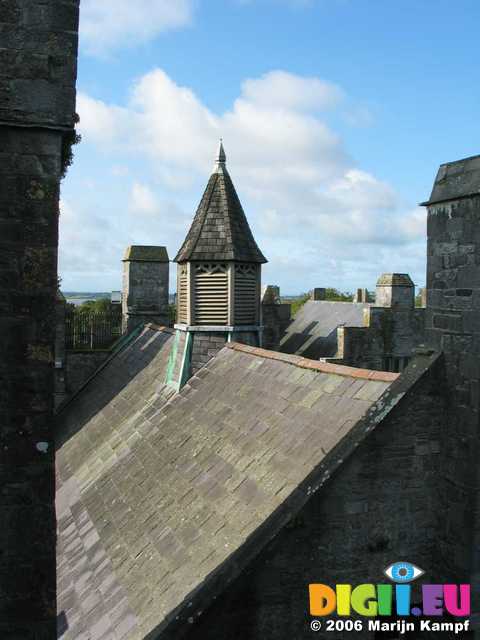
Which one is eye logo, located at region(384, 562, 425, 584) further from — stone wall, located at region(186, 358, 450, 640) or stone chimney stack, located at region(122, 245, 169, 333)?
stone chimney stack, located at region(122, 245, 169, 333)

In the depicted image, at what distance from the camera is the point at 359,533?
561 centimetres

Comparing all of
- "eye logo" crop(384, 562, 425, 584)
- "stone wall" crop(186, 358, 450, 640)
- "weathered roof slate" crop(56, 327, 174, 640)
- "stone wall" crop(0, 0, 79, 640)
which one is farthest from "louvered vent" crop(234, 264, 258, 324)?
"stone wall" crop(0, 0, 79, 640)

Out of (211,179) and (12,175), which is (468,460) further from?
(211,179)

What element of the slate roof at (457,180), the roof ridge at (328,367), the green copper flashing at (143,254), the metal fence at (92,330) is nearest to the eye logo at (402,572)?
the roof ridge at (328,367)

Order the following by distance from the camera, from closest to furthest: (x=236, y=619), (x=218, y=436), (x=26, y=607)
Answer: (x=26, y=607) < (x=236, y=619) < (x=218, y=436)

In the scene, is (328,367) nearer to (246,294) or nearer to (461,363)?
(461,363)

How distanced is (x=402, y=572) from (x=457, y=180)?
367 centimetres

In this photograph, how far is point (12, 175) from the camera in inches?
169

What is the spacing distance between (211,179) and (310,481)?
8.24 meters

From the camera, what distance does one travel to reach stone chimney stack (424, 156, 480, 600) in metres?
5.49

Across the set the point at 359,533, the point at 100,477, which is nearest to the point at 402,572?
the point at 359,533

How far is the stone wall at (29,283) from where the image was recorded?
4266mm

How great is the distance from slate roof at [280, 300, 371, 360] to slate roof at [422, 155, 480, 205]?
18.2 meters

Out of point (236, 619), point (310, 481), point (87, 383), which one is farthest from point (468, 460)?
point (87, 383)
